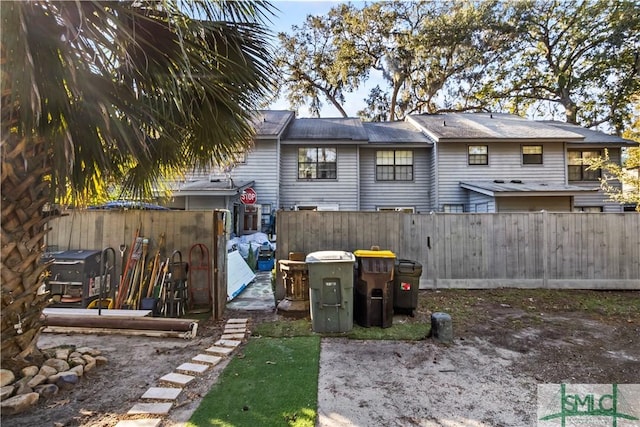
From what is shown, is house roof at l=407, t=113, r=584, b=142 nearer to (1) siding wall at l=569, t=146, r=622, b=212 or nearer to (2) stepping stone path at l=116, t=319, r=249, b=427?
(1) siding wall at l=569, t=146, r=622, b=212

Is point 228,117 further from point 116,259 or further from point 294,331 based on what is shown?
point 116,259

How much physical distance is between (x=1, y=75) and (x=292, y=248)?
4793mm

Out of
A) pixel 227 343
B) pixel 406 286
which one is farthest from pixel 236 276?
pixel 406 286

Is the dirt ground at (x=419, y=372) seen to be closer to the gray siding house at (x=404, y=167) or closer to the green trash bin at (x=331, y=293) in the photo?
the green trash bin at (x=331, y=293)

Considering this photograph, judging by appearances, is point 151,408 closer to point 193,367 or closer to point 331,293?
point 193,367

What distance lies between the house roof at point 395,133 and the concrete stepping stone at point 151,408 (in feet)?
39.8

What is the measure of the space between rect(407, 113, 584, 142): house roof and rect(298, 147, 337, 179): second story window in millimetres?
4173

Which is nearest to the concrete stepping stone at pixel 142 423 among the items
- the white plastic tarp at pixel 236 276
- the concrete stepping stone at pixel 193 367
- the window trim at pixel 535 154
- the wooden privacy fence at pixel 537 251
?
the concrete stepping stone at pixel 193 367

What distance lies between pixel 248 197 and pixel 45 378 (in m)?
9.67

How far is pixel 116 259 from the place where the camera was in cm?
605

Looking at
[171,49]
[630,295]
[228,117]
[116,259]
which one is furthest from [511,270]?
[116,259]

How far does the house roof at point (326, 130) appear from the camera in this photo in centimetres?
1327

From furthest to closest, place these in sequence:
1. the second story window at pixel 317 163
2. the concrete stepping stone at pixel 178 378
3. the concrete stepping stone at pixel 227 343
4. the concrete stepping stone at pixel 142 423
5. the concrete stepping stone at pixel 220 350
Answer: the second story window at pixel 317 163, the concrete stepping stone at pixel 227 343, the concrete stepping stone at pixel 220 350, the concrete stepping stone at pixel 178 378, the concrete stepping stone at pixel 142 423

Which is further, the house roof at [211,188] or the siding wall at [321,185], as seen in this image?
the siding wall at [321,185]
